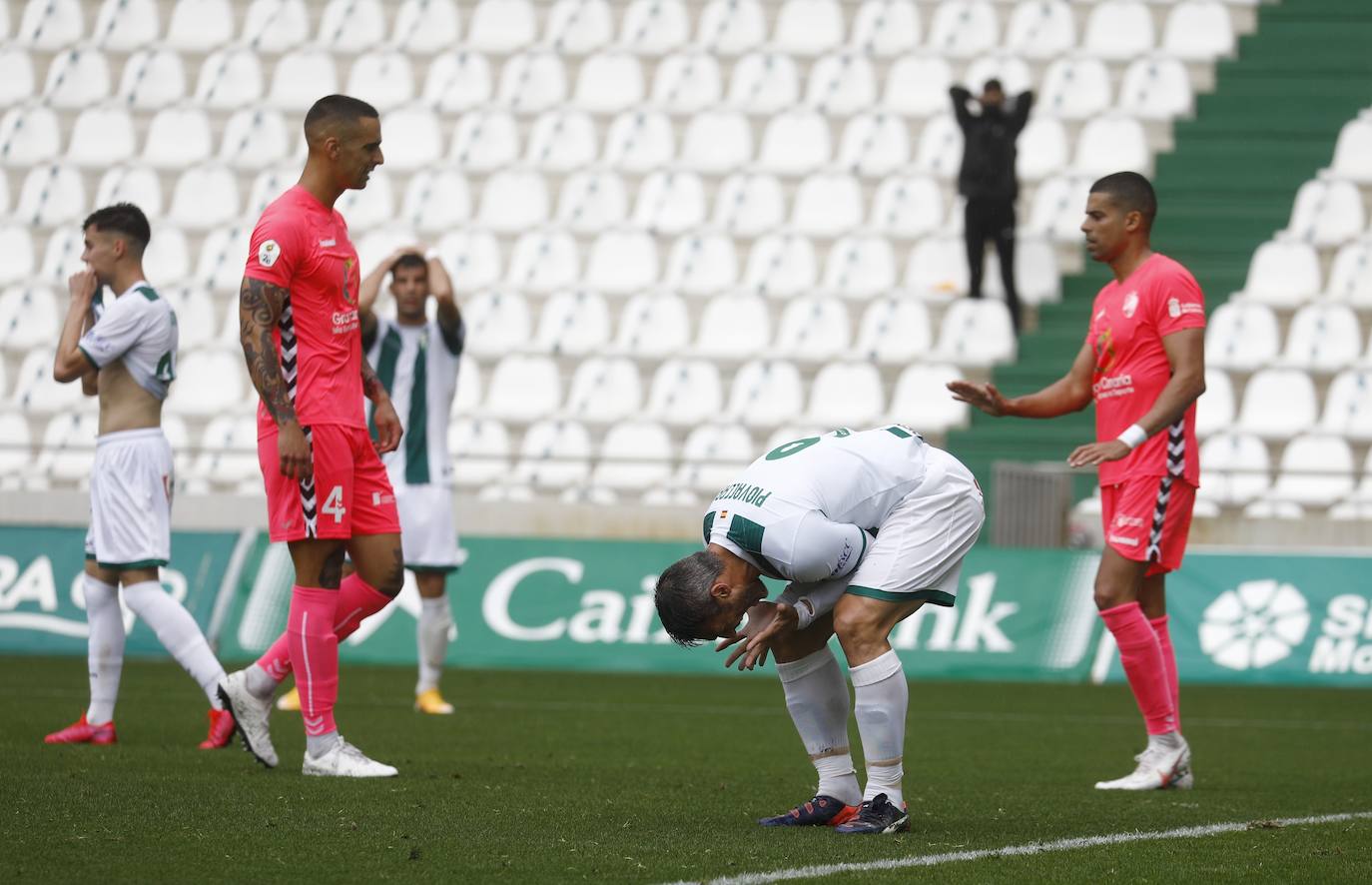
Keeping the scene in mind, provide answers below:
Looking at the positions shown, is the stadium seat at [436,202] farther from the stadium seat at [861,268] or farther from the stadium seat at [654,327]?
the stadium seat at [861,268]

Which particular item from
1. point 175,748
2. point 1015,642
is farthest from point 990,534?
point 175,748

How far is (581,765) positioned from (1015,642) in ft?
21.1

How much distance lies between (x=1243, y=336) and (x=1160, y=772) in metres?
10.4

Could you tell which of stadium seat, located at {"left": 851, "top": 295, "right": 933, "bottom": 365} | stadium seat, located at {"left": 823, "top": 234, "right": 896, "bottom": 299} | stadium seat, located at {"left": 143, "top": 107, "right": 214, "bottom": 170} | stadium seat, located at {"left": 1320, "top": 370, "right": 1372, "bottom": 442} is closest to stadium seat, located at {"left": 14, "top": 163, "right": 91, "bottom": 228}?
stadium seat, located at {"left": 143, "top": 107, "right": 214, "bottom": 170}

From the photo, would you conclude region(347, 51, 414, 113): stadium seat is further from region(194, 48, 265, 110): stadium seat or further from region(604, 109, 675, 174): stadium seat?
region(604, 109, 675, 174): stadium seat

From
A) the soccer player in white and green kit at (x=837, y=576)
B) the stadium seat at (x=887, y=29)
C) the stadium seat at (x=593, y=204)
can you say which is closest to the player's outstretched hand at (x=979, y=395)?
the soccer player in white and green kit at (x=837, y=576)

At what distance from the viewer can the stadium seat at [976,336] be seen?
16.9 metres

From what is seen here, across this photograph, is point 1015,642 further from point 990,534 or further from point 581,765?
point 581,765

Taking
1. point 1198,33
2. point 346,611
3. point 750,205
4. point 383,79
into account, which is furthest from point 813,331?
point 346,611

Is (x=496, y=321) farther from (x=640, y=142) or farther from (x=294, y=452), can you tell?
(x=294, y=452)

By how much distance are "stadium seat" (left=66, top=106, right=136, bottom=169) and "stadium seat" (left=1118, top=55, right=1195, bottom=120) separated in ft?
35.0

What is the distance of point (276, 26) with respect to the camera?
21078 mm

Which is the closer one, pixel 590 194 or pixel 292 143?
pixel 590 194

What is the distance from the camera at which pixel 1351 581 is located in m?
12.9
